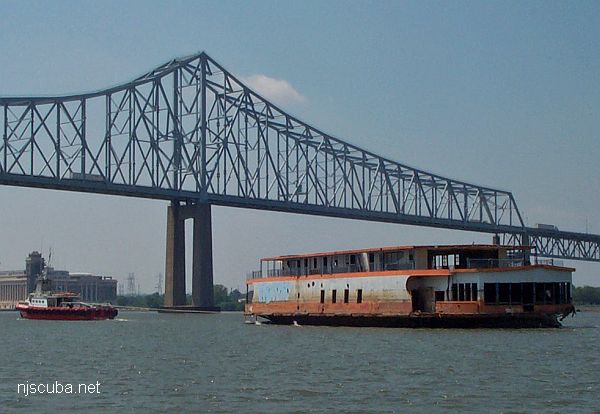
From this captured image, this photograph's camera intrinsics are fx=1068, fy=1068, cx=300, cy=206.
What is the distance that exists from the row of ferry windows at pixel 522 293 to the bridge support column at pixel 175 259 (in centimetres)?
5728

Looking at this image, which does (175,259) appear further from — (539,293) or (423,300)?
(539,293)

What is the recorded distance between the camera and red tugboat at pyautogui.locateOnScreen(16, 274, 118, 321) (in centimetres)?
9550

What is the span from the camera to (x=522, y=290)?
56.9 metres

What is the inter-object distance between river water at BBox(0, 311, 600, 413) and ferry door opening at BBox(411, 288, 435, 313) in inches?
125

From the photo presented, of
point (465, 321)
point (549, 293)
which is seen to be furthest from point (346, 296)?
point (549, 293)

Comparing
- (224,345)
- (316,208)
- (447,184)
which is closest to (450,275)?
(224,345)

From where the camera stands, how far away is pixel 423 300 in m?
58.8

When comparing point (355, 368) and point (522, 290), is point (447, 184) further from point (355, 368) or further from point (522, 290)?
point (355, 368)

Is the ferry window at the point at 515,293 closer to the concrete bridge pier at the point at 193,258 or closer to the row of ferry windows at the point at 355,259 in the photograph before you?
the row of ferry windows at the point at 355,259

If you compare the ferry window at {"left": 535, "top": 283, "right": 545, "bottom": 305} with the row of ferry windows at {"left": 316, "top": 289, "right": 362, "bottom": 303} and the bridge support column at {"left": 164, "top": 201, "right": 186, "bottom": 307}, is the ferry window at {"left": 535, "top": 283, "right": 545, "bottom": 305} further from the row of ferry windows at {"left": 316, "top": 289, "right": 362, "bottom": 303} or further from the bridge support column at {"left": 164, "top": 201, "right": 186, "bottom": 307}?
the bridge support column at {"left": 164, "top": 201, "right": 186, "bottom": 307}

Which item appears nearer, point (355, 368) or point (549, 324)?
point (355, 368)

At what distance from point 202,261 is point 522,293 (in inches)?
2145

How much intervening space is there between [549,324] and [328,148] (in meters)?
76.0

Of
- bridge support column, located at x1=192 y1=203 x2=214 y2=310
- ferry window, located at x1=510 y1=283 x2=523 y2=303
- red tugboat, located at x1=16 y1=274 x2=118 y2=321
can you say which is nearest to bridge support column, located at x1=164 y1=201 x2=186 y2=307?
bridge support column, located at x1=192 y1=203 x2=214 y2=310
